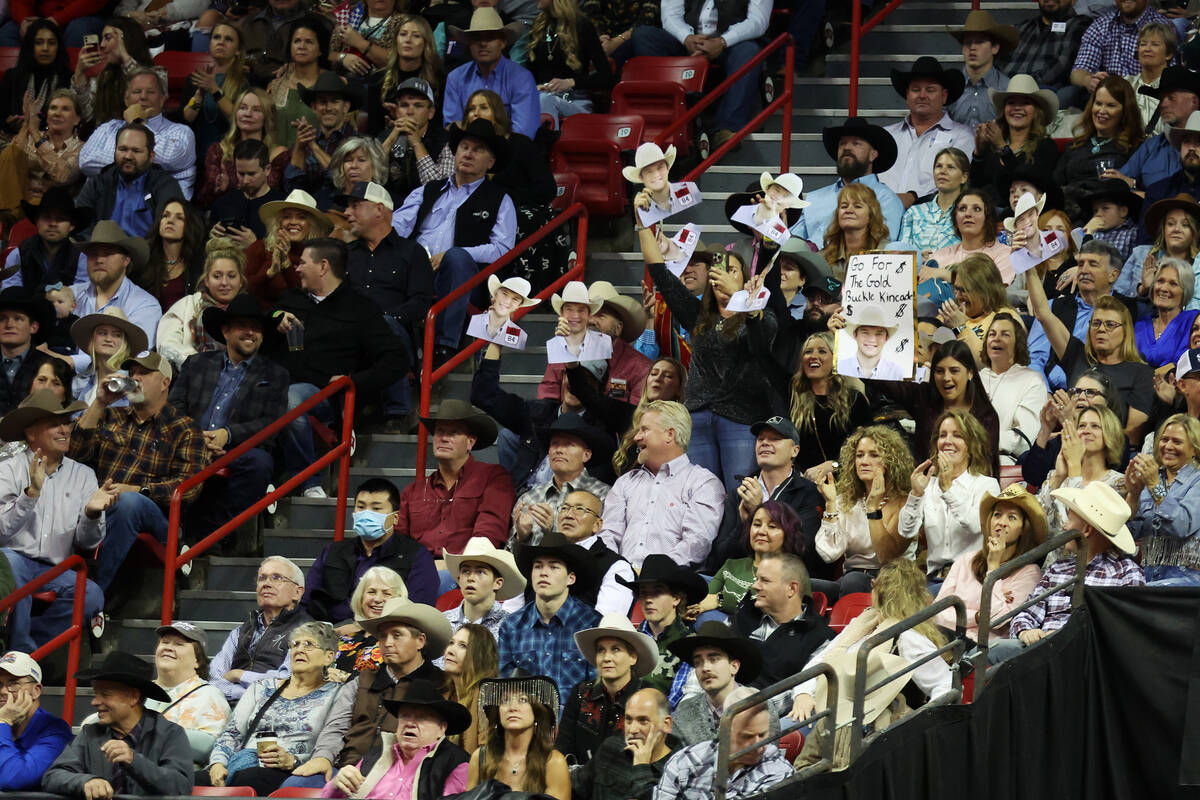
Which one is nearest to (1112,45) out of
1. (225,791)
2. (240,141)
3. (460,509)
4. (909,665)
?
(460,509)

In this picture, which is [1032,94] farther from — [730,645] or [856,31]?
[730,645]

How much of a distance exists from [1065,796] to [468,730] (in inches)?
102

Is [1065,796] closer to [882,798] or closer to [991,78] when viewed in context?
[882,798]

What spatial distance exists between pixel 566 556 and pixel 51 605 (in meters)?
2.99

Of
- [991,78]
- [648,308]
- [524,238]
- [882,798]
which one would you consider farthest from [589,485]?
[991,78]

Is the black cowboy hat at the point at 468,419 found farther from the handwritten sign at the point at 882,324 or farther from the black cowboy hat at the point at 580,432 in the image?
the handwritten sign at the point at 882,324

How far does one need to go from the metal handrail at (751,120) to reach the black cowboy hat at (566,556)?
12.6ft

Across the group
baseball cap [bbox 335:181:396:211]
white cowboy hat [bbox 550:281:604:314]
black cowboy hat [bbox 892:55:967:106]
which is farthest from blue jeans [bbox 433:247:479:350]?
black cowboy hat [bbox 892:55:967:106]

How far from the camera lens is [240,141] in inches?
598

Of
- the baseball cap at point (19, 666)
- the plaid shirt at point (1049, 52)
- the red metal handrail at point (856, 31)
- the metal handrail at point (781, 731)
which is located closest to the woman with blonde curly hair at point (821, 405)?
the metal handrail at point (781, 731)

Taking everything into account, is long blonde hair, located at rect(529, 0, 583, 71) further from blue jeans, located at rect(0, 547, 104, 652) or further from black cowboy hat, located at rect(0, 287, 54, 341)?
blue jeans, located at rect(0, 547, 104, 652)

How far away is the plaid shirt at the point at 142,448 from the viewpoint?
1266 centimetres

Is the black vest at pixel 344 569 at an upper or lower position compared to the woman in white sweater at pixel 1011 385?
lower

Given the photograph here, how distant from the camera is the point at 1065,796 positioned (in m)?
9.99
